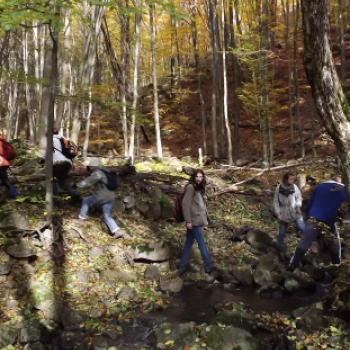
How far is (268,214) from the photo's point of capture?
10.4 metres

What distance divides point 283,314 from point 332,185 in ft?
8.02

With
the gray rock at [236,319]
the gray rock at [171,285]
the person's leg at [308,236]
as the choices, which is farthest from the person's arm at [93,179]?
the person's leg at [308,236]

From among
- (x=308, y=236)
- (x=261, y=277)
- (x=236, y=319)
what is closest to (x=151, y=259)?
(x=261, y=277)

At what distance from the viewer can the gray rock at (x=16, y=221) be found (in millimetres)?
6418

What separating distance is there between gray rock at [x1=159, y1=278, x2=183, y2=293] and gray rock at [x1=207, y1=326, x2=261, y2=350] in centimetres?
187

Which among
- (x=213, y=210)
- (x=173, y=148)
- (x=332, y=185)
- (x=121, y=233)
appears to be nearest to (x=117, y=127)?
(x=173, y=148)

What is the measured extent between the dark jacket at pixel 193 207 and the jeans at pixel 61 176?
2.82 metres

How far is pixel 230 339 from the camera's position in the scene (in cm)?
436

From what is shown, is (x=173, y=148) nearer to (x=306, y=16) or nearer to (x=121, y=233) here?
(x=121, y=233)

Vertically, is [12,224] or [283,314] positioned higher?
[12,224]

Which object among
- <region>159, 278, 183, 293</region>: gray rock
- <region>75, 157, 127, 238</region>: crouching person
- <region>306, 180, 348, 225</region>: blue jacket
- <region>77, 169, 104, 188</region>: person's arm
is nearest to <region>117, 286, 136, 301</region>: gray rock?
<region>159, 278, 183, 293</region>: gray rock

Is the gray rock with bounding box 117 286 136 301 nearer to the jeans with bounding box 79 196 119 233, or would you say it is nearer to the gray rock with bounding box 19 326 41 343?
the gray rock with bounding box 19 326 41 343

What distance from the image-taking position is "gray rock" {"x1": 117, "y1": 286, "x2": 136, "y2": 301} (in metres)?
5.90

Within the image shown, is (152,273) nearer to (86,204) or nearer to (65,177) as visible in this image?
(86,204)
